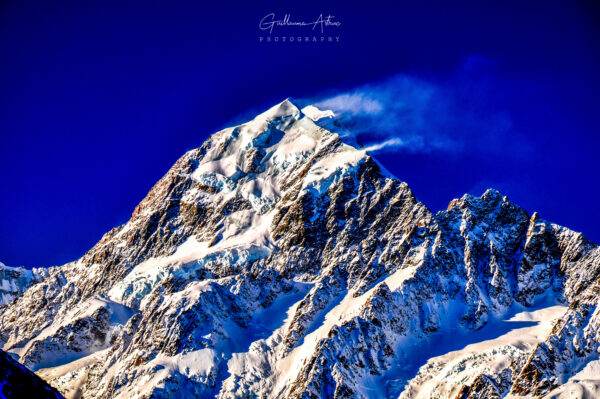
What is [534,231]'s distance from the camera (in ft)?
484

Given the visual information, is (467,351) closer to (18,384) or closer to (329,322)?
(329,322)

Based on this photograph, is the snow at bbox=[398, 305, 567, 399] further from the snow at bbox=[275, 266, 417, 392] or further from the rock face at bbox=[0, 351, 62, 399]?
the rock face at bbox=[0, 351, 62, 399]

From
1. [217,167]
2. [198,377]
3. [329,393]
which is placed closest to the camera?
[329,393]

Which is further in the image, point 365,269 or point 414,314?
point 365,269

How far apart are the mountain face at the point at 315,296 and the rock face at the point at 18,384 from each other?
68738 millimetres

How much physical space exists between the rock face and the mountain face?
226ft

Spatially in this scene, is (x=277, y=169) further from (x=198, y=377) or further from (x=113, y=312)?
(x=198, y=377)

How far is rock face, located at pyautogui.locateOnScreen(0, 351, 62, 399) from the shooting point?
147 feet

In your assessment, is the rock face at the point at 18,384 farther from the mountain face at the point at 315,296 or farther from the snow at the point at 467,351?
the snow at the point at 467,351

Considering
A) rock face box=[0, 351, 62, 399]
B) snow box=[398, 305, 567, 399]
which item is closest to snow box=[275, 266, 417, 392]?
snow box=[398, 305, 567, 399]

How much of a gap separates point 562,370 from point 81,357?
11510 centimetres

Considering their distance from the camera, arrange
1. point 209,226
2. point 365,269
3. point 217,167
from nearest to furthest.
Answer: point 365,269, point 209,226, point 217,167

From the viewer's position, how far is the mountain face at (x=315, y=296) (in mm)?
113438

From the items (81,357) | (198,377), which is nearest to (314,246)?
(198,377)
